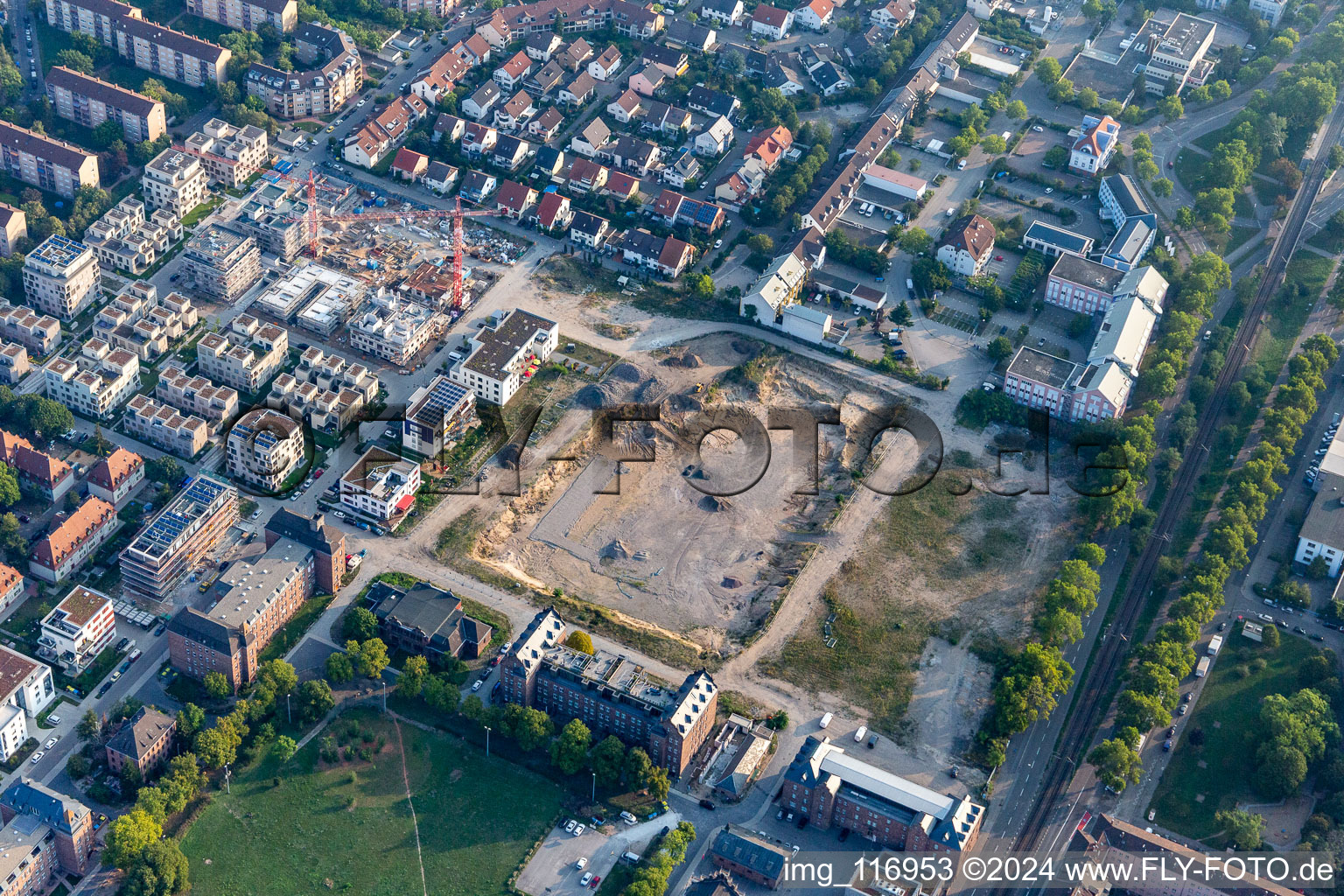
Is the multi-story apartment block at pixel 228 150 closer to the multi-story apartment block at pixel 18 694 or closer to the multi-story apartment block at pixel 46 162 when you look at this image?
the multi-story apartment block at pixel 46 162

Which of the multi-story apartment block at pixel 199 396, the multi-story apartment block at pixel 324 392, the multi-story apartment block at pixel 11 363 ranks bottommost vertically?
the multi-story apartment block at pixel 11 363

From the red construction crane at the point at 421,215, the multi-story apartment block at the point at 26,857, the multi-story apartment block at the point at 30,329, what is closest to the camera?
the multi-story apartment block at the point at 26,857

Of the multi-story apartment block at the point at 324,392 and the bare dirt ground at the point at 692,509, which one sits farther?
the multi-story apartment block at the point at 324,392

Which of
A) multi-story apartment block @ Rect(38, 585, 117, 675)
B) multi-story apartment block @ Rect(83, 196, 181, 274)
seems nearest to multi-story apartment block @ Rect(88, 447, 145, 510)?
multi-story apartment block @ Rect(38, 585, 117, 675)

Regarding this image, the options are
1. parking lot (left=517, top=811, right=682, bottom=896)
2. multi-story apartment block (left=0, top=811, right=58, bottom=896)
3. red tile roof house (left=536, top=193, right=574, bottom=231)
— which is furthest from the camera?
red tile roof house (left=536, top=193, right=574, bottom=231)

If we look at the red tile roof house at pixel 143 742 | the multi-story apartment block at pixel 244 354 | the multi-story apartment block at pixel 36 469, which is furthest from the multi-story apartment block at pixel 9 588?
the multi-story apartment block at pixel 244 354

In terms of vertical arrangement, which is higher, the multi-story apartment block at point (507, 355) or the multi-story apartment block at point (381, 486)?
the multi-story apartment block at point (507, 355)

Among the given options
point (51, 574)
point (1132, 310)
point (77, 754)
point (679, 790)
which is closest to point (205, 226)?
point (51, 574)

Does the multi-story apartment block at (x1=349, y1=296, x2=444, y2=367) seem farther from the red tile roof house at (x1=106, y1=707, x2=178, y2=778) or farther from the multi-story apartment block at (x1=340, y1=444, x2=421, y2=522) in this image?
the red tile roof house at (x1=106, y1=707, x2=178, y2=778)
